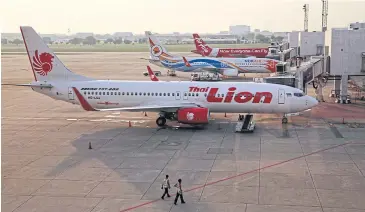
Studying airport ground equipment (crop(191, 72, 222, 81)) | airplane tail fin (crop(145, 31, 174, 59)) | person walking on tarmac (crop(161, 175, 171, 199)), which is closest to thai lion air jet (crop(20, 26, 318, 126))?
person walking on tarmac (crop(161, 175, 171, 199))

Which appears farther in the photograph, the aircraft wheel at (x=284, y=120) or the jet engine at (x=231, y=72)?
the jet engine at (x=231, y=72)

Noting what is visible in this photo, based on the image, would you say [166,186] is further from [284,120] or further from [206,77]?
[206,77]

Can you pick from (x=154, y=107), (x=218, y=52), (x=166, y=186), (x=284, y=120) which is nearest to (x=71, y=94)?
(x=154, y=107)

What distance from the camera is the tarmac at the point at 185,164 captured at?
18391 millimetres

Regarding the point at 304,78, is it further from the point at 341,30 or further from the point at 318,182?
the point at 318,182

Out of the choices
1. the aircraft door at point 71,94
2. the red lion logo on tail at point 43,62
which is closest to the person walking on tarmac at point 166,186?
the aircraft door at point 71,94

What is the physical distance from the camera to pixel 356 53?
45562 millimetres

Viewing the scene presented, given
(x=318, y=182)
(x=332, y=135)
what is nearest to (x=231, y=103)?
(x=332, y=135)

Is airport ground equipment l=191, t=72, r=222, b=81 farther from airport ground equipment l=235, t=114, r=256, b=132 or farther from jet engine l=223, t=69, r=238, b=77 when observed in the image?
airport ground equipment l=235, t=114, r=256, b=132

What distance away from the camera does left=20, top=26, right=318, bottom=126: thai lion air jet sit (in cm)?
3412

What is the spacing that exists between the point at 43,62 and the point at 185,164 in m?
18.8

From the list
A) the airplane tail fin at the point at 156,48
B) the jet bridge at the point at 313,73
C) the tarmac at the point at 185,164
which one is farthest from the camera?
the airplane tail fin at the point at 156,48

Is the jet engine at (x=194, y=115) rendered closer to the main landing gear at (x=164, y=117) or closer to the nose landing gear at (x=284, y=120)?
the main landing gear at (x=164, y=117)

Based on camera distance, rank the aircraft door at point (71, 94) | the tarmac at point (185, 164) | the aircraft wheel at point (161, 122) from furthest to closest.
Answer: the aircraft door at point (71, 94)
the aircraft wheel at point (161, 122)
the tarmac at point (185, 164)
